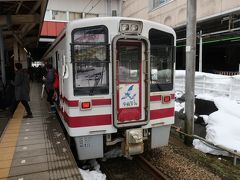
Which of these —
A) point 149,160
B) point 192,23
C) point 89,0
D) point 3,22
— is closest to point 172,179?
point 149,160

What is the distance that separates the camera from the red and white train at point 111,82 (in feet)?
14.4

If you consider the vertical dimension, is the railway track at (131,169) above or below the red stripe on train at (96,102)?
below

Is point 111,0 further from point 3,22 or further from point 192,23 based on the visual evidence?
point 192,23

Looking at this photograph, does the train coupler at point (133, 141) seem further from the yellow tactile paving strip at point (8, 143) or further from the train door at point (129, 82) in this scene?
the yellow tactile paving strip at point (8, 143)

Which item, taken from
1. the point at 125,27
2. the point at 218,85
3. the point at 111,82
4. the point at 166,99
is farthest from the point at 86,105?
the point at 218,85

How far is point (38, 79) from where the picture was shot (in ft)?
72.9

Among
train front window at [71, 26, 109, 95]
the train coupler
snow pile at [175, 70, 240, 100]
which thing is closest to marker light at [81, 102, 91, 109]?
train front window at [71, 26, 109, 95]

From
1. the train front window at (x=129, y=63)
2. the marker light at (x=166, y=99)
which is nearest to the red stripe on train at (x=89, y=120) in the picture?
the train front window at (x=129, y=63)

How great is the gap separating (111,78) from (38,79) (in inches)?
747

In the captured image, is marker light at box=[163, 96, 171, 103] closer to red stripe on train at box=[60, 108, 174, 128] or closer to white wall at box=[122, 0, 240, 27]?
red stripe on train at box=[60, 108, 174, 128]

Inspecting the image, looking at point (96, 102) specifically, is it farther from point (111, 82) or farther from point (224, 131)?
point (224, 131)

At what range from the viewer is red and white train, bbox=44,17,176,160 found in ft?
14.4

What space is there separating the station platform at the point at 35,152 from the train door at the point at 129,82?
3.94ft

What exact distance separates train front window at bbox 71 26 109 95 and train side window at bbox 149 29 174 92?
92 centimetres
